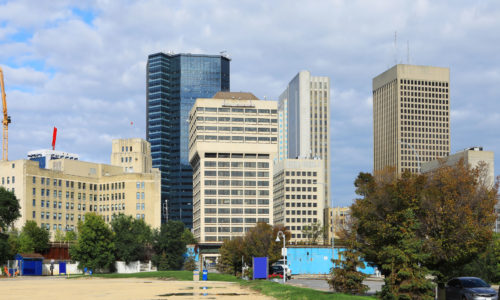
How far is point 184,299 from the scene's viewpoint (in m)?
41.4

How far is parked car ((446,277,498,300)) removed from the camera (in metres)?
37.7

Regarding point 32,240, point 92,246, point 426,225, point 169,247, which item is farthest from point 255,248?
point 32,240

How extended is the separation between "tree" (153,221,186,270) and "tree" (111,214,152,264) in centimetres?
288

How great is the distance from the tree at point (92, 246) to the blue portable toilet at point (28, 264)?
6623mm

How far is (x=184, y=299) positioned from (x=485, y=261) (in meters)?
40.9

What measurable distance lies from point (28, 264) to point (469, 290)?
8979 cm

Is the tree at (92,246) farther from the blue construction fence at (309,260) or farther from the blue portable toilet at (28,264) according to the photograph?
the blue construction fence at (309,260)

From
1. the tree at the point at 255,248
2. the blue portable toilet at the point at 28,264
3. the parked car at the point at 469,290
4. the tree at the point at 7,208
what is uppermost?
the tree at the point at 7,208

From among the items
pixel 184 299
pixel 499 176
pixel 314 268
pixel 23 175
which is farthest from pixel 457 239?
pixel 23 175

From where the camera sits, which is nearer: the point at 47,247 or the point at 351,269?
the point at 351,269

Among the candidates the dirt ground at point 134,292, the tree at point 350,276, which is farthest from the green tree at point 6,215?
the tree at point 350,276

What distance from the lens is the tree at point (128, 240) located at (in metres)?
125

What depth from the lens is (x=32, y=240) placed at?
451 ft

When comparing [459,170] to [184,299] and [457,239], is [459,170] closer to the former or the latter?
[457,239]
